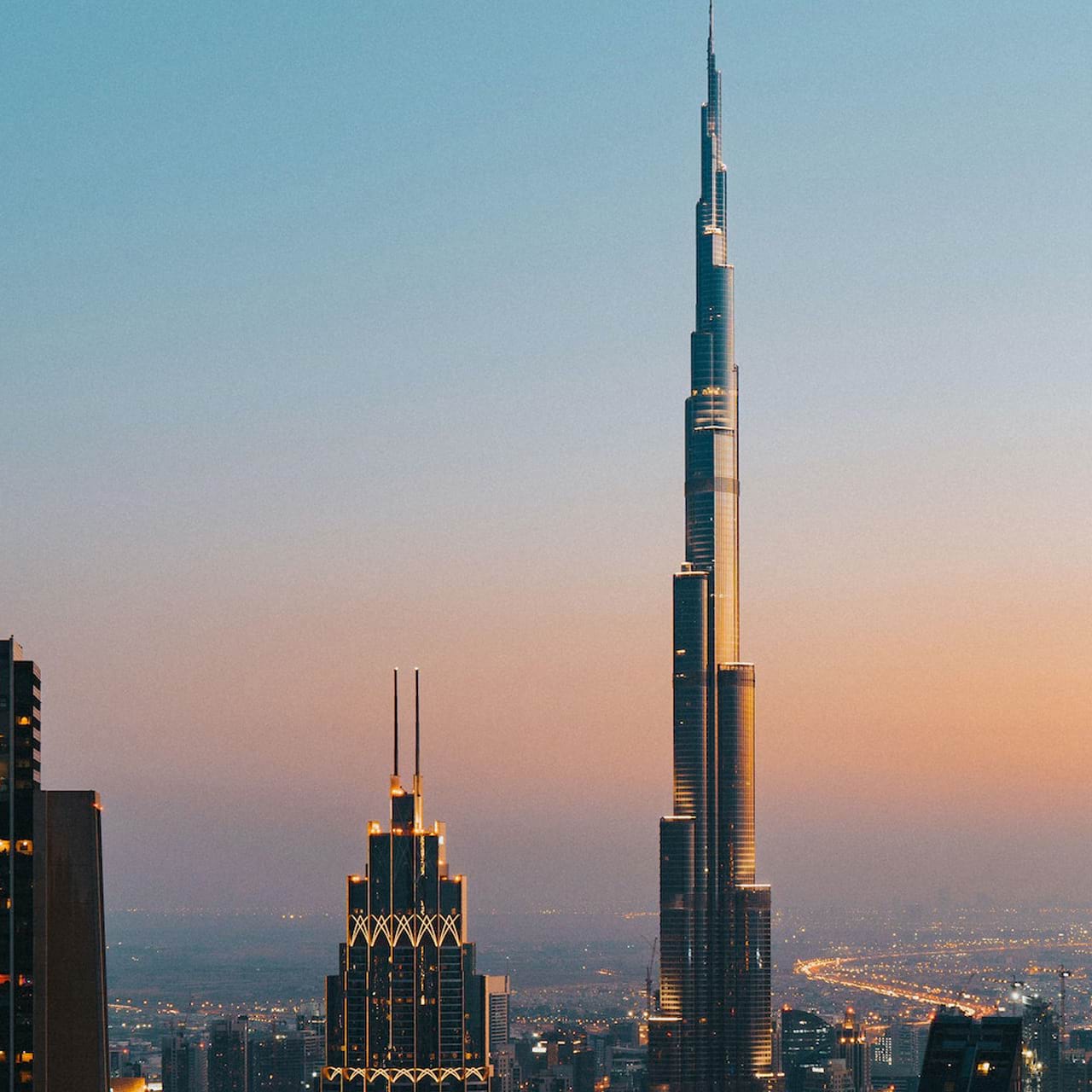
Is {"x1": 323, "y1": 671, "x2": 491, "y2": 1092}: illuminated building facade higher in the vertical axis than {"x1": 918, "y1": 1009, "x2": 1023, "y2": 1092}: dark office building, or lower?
lower

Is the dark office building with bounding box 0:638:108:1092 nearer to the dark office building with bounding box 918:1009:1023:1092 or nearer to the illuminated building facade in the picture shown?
the dark office building with bounding box 918:1009:1023:1092

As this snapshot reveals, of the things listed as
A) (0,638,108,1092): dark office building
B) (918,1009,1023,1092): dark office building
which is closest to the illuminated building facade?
(918,1009,1023,1092): dark office building

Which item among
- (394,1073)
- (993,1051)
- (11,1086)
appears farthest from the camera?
(394,1073)

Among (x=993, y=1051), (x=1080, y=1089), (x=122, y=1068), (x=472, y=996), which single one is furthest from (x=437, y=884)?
(x=993, y=1051)

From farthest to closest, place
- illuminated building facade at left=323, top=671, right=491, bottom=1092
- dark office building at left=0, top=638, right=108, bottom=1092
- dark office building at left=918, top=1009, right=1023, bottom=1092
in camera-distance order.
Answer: illuminated building facade at left=323, top=671, right=491, bottom=1092, dark office building at left=918, top=1009, right=1023, bottom=1092, dark office building at left=0, top=638, right=108, bottom=1092

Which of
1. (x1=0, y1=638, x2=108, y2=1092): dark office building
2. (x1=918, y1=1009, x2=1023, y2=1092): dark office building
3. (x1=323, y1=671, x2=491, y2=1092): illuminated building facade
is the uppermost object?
(x1=0, y1=638, x2=108, y2=1092): dark office building

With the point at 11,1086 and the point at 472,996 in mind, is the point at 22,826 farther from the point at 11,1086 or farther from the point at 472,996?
the point at 472,996
